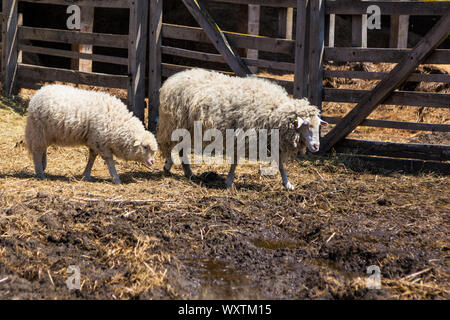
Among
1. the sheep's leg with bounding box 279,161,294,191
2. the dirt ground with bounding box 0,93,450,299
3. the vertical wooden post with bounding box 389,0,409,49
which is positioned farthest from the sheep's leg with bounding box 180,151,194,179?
the vertical wooden post with bounding box 389,0,409,49

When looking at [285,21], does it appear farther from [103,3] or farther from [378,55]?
[103,3]

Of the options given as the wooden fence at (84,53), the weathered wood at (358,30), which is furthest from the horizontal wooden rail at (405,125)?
the wooden fence at (84,53)

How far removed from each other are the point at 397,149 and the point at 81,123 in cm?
444

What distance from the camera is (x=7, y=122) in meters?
10.1

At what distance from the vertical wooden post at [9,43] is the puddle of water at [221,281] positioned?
8223mm

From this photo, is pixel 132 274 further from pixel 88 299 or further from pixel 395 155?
pixel 395 155

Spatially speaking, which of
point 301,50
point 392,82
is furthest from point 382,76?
point 301,50

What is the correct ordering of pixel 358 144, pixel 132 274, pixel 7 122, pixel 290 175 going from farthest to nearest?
1. pixel 7 122
2. pixel 358 144
3. pixel 290 175
4. pixel 132 274

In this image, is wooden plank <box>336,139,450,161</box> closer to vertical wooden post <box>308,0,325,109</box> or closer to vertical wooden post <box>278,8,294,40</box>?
vertical wooden post <box>308,0,325,109</box>

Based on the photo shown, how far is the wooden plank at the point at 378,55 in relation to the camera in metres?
7.75

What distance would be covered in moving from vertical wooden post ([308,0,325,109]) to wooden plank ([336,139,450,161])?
0.77 metres
